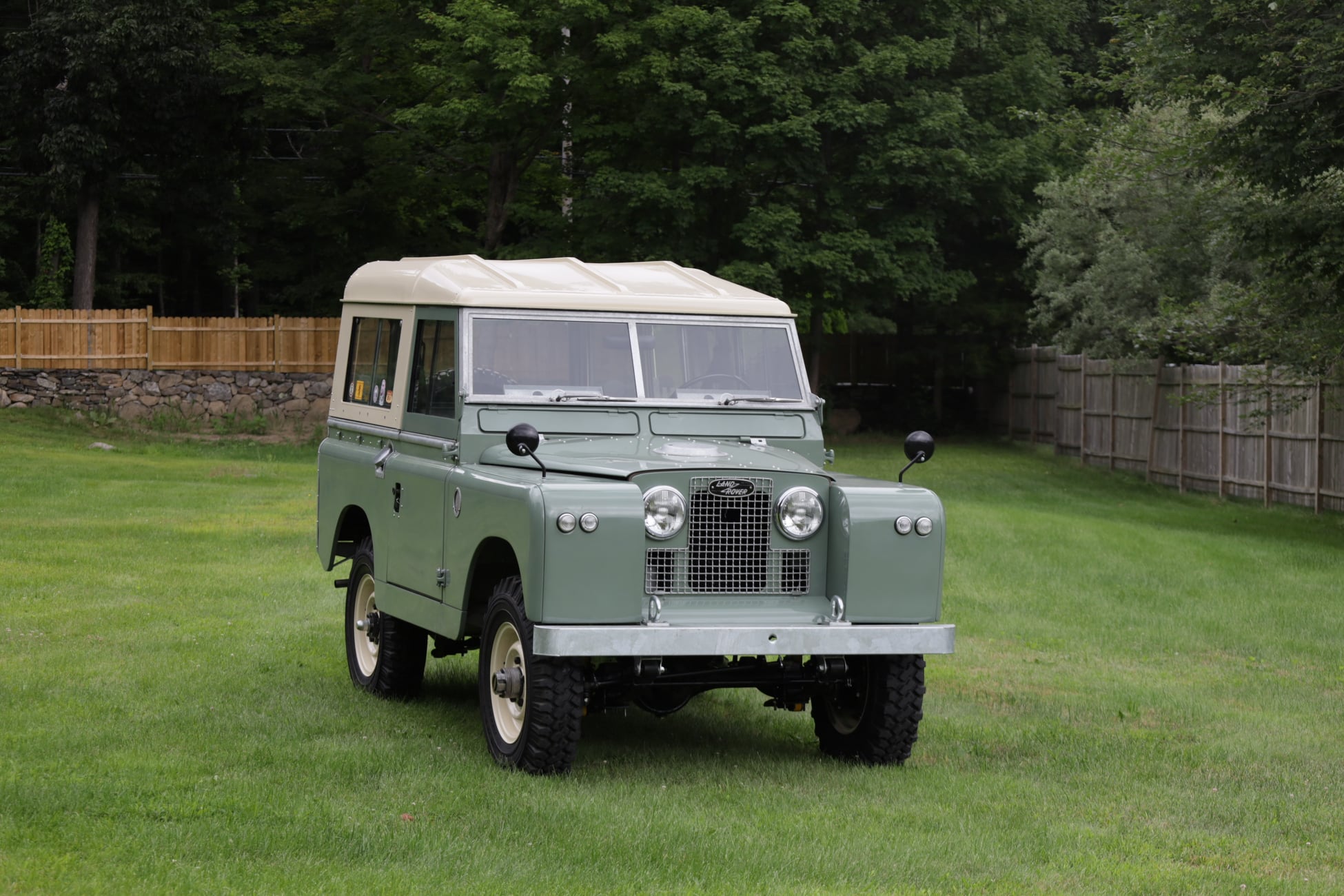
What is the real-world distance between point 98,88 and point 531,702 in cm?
3381

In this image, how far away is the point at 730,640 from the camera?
8023mm

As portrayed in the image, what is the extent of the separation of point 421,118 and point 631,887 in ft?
102

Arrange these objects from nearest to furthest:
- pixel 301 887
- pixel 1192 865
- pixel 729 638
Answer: pixel 301 887
pixel 1192 865
pixel 729 638

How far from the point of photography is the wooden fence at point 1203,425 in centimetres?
2509

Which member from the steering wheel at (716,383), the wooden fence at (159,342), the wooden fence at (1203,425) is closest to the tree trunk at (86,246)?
the wooden fence at (159,342)

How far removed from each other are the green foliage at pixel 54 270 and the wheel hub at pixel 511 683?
36.6m

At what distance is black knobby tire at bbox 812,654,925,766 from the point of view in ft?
28.8

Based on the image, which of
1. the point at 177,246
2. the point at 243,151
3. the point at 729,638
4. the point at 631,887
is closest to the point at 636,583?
the point at 729,638

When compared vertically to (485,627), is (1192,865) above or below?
below

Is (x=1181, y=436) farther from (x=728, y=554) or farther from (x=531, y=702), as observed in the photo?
(x=531, y=702)

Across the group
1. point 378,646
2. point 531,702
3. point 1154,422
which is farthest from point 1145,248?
point 531,702

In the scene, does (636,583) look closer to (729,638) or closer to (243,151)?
(729,638)

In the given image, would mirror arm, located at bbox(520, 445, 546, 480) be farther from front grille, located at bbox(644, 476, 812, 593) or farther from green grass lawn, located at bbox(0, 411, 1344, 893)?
green grass lawn, located at bbox(0, 411, 1344, 893)

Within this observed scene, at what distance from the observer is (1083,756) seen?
30.2 ft
